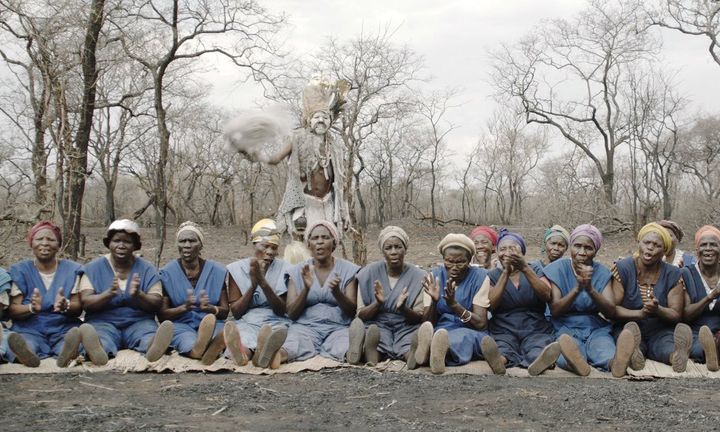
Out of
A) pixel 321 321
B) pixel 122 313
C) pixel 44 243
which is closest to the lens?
pixel 44 243

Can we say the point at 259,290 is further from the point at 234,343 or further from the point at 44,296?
the point at 44,296

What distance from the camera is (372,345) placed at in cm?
562

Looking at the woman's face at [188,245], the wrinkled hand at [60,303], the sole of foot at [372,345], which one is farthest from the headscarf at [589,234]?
the wrinkled hand at [60,303]

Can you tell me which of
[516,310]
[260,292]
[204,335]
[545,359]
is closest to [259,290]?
[260,292]

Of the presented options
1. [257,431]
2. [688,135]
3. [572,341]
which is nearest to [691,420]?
[572,341]

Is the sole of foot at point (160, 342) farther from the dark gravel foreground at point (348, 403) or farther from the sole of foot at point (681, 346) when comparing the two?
the sole of foot at point (681, 346)

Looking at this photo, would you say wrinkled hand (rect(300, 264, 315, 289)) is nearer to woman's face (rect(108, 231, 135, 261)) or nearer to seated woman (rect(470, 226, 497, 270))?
woman's face (rect(108, 231, 135, 261))

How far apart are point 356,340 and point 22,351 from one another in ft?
7.51

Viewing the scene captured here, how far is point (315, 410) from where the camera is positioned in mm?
4441

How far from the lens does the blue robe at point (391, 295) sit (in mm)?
5938

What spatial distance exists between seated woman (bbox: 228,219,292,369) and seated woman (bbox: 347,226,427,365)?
0.66 m

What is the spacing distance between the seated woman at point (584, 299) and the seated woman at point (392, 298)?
3.33 ft

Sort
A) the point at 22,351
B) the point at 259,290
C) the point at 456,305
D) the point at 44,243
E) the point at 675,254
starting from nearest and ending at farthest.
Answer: the point at 22,351 < the point at 456,305 < the point at 44,243 < the point at 259,290 < the point at 675,254

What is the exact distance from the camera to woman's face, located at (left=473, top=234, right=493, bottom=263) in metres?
6.82
